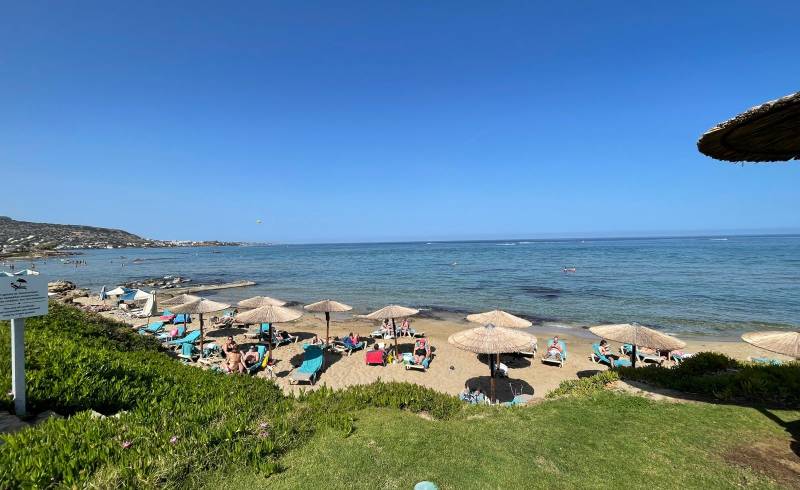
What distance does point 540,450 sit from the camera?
510 cm

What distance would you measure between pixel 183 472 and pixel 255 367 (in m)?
10.2

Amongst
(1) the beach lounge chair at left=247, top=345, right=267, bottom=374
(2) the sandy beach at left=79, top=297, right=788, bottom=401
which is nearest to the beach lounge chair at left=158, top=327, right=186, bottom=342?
(2) the sandy beach at left=79, top=297, right=788, bottom=401

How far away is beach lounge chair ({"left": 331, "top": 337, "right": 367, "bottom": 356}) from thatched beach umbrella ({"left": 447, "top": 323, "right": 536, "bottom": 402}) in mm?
7086

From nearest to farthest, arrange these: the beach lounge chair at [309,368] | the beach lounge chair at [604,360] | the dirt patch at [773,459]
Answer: the dirt patch at [773,459], the beach lounge chair at [309,368], the beach lounge chair at [604,360]

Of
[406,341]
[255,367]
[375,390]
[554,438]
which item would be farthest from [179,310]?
[554,438]

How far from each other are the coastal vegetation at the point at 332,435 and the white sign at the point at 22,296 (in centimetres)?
134

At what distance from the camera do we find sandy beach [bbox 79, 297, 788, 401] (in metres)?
12.3

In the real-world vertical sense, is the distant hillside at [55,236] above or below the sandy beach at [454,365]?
above

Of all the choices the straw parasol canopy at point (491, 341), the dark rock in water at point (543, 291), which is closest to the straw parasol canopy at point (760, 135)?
the straw parasol canopy at point (491, 341)

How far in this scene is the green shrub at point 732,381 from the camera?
666cm

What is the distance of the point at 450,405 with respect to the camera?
22.8 feet

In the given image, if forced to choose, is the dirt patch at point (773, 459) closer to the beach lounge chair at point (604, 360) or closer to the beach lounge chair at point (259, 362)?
the beach lounge chair at point (604, 360)

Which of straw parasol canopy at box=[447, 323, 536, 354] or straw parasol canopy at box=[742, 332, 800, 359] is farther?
straw parasol canopy at box=[447, 323, 536, 354]

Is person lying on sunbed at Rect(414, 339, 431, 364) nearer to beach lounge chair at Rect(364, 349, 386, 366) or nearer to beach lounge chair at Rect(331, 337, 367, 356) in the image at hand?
beach lounge chair at Rect(364, 349, 386, 366)
